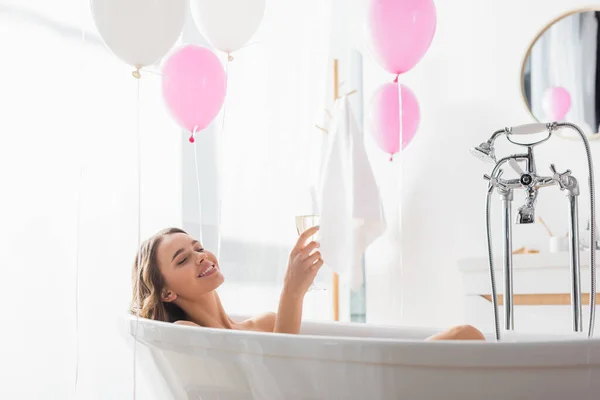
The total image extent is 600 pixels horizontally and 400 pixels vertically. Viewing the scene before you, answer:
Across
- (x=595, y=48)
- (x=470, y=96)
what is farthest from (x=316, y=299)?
(x=595, y=48)

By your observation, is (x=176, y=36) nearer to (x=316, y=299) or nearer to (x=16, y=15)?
(x=16, y=15)

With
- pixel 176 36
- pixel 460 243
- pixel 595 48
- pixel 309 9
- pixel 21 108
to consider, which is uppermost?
pixel 309 9

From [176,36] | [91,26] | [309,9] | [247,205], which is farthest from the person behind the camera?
[309,9]

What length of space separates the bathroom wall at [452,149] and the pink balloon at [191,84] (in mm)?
1745

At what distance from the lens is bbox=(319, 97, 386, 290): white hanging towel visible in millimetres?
2857

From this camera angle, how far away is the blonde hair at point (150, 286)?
180cm

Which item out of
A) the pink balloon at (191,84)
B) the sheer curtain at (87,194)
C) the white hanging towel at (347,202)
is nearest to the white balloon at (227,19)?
the pink balloon at (191,84)

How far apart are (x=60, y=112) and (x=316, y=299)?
6.14ft

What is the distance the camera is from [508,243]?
1.83m

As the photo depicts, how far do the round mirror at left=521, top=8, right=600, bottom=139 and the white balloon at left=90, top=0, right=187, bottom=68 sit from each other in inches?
85.4

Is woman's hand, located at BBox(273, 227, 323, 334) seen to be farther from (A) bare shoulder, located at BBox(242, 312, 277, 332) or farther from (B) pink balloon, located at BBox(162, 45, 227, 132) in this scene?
(B) pink balloon, located at BBox(162, 45, 227, 132)

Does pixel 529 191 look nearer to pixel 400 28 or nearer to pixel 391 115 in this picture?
pixel 400 28

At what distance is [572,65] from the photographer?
337cm

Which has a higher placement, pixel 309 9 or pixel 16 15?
pixel 309 9
